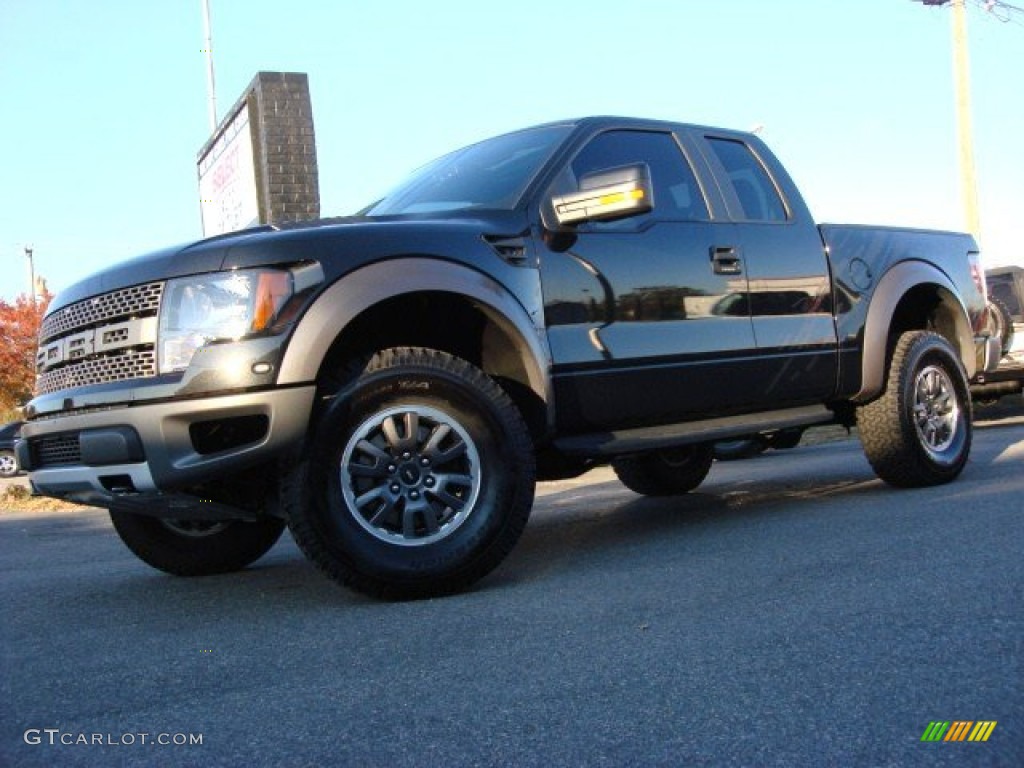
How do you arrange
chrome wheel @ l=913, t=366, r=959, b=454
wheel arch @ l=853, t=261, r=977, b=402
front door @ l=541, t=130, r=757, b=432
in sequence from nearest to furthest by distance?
front door @ l=541, t=130, r=757, b=432, wheel arch @ l=853, t=261, r=977, b=402, chrome wheel @ l=913, t=366, r=959, b=454

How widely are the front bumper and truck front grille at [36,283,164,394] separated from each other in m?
0.17

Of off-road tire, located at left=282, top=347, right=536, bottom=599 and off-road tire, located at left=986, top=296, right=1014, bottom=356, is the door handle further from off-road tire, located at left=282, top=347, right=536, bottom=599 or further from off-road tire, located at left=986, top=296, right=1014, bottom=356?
off-road tire, located at left=986, top=296, right=1014, bottom=356

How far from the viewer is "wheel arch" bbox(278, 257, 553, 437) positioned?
12.4 feet

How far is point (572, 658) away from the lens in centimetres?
292

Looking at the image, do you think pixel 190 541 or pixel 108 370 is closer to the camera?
pixel 108 370

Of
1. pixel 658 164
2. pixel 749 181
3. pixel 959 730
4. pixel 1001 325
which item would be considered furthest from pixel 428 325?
pixel 1001 325

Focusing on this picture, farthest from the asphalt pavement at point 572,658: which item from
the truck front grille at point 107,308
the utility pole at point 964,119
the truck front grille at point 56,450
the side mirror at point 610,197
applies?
the utility pole at point 964,119

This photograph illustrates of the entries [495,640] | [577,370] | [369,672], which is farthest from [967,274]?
[369,672]

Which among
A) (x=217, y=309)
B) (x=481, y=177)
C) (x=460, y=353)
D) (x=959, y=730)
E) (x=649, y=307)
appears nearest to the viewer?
(x=959, y=730)

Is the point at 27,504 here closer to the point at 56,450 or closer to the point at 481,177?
the point at 56,450

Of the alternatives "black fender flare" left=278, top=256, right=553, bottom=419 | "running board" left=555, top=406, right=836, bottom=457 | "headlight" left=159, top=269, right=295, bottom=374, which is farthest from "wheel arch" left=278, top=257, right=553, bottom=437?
"running board" left=555, top=406, right=836, bottom=457

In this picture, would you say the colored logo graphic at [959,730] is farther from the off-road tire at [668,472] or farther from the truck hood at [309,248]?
the off-road tire at [668,472]

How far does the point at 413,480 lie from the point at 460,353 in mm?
814

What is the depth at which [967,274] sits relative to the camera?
6.76 meters
